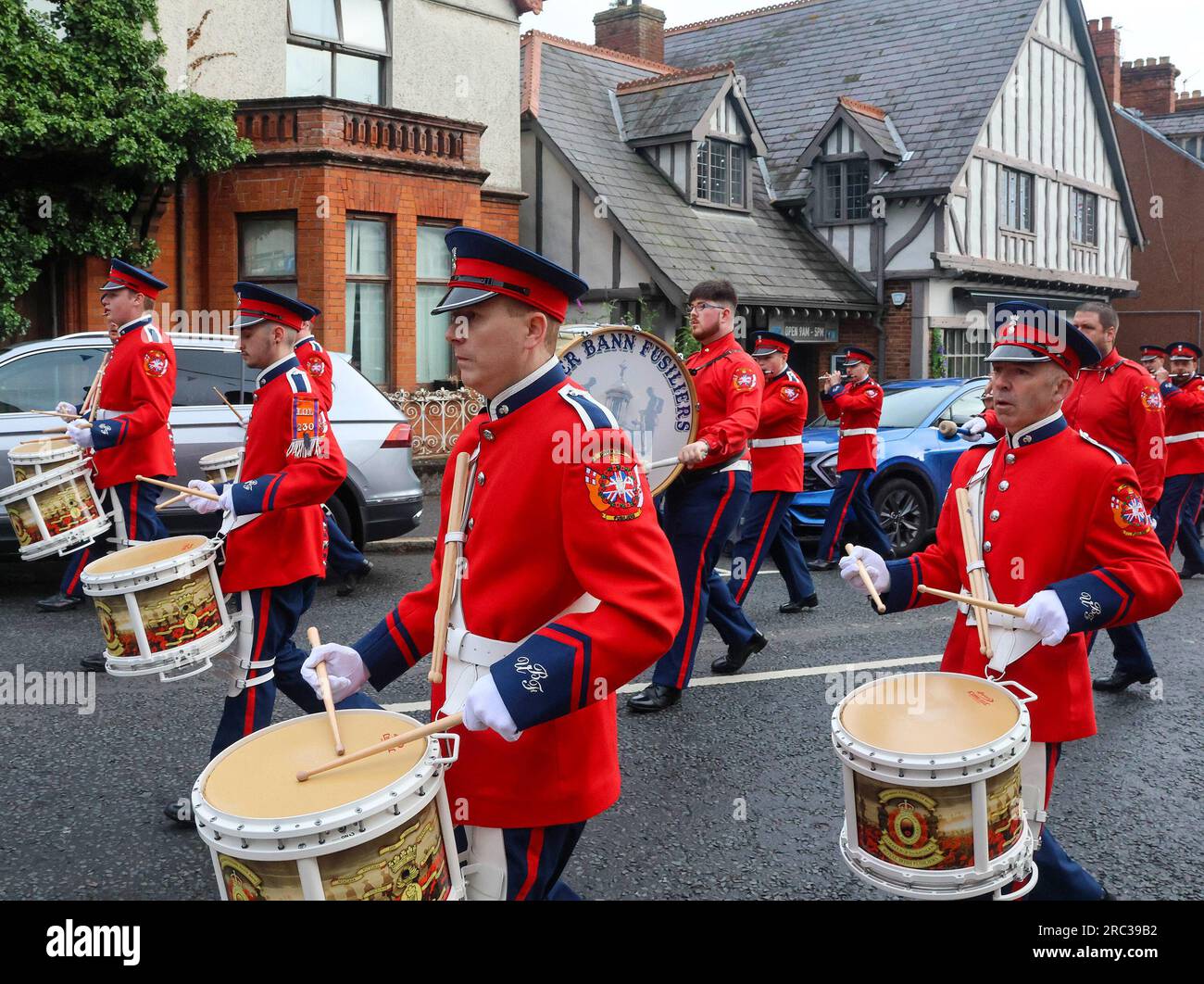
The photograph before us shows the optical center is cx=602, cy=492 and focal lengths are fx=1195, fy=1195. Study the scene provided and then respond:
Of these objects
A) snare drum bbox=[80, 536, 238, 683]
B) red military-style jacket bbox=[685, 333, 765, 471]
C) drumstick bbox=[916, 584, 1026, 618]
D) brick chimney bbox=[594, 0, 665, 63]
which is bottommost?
snare drum bbox=[80, 536, 238, 683]

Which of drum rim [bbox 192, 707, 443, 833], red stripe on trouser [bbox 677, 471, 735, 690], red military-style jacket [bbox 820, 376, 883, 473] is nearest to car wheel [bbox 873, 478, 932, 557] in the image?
red military-style jacket [bbox 820, 376, 883, 473]

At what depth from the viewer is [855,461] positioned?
410 inches

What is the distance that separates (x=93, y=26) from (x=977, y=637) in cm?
1280

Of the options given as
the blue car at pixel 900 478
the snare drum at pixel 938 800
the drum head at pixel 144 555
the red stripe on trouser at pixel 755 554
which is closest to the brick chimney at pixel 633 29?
the blue car at pixel 900 478

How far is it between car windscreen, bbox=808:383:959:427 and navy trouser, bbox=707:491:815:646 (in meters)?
3.75

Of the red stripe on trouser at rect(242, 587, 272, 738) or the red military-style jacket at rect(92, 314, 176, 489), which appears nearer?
the red stripe on trouser at rect(242, 587, 272, 738)

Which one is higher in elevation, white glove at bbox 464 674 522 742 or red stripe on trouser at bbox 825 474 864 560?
white glove at bbox 464 674 522 742

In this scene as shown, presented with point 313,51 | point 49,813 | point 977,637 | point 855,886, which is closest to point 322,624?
point 49,813

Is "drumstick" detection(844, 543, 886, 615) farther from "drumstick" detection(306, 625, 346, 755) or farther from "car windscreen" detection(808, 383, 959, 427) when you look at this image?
"car windscreen" detection(808, 383, 959, 427)

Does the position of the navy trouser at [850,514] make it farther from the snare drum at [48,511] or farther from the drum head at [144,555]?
the drum head at [144,555]

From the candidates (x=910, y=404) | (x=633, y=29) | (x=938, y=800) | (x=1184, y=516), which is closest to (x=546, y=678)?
(x=938, y=800)

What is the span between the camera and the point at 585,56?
78.6ft

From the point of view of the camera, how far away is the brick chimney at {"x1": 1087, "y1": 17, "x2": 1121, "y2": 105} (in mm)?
32781

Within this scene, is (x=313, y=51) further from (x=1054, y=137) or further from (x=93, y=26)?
(x=1054, y=137)
